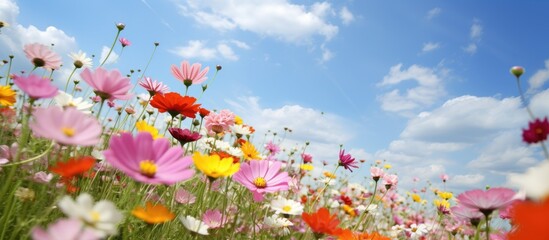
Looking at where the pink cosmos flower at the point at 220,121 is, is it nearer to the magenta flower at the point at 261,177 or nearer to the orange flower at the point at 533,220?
the magenta flower at the point at 261,177

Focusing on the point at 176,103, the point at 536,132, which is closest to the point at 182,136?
the point at 176,103

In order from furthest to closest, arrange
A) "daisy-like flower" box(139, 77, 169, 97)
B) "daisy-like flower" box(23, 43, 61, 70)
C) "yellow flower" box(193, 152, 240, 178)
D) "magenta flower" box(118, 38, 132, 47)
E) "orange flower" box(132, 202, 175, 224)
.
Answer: "magenta flower" box(118, 38, 132, 47), "daisy-like flower" box(139, 77, 169, 97), "daisy-like flower" box(23, 43, 61, 70), "yellow flower" box(193, 152, 240, 178), "orange flower" box(132, 202, 175, 224)

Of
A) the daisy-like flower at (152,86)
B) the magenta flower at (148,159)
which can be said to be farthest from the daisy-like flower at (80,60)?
the magenta flower at (148,159)

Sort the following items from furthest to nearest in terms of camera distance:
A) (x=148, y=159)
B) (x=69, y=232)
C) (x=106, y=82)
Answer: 1. (x=106, y=82)
2. (x=148, y=159)
3. (x=69, y=232)

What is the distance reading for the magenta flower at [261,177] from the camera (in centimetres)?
106

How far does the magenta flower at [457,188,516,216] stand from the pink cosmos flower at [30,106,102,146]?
2.21ft

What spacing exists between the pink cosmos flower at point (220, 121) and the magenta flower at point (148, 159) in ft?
3.20

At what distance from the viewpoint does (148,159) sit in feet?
2.26

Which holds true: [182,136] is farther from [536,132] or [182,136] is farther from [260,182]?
[536,132]

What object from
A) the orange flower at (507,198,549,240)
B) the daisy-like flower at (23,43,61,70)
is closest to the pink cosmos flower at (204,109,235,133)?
the daisy-like flower at (23,43,61,70)

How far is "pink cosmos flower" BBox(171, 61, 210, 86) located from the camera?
1.53 m

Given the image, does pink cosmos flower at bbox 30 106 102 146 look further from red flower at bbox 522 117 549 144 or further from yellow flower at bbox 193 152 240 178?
red flower at bbox 522 117 549 144

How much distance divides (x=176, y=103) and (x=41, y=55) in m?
0.46

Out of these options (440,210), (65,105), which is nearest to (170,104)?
(65,105)
